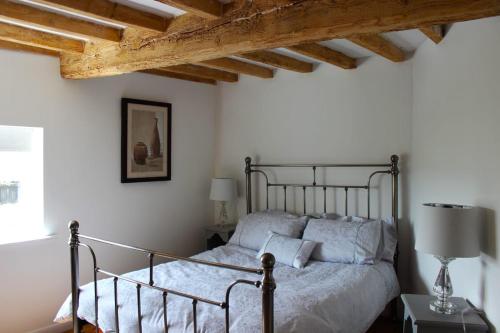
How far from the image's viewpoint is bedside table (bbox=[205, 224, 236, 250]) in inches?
161

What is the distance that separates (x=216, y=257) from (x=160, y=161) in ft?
3.90

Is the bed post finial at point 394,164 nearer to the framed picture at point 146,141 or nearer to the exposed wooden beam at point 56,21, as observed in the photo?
the framed picture at point 146,141

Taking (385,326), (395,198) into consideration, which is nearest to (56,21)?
(395,198)

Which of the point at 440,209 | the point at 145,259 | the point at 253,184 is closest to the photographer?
the point at 440,209

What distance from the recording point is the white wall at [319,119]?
341 cm

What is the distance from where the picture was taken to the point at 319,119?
380 cm

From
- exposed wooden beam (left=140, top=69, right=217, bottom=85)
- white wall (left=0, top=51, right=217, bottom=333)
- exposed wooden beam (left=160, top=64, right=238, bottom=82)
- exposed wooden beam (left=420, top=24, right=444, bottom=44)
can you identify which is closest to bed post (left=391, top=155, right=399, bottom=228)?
exposed wooden beam (left=420, top=24, right=444, bottom=44)

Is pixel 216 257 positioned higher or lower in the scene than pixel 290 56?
lower

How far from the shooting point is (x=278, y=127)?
4074mm

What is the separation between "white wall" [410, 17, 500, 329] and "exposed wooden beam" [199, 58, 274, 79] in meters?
1.42

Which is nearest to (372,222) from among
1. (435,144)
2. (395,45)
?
(435,144)

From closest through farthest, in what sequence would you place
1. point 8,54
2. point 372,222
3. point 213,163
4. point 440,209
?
point 440,209, point 8,54, point 372,222, point 213,163

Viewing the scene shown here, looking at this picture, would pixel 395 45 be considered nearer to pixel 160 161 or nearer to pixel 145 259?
pixel 160 161

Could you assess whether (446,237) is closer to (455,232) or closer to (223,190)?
(455,232)
